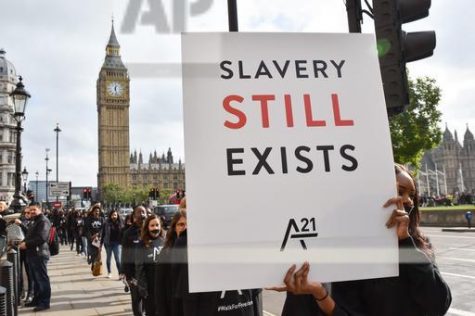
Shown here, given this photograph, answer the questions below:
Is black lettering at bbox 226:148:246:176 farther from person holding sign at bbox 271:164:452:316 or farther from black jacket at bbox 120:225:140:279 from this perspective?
black jacket at bbox 120:225:140:279

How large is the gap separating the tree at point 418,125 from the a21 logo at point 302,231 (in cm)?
3232

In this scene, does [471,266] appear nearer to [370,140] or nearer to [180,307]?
[180,307]

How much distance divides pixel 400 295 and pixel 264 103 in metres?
1.05

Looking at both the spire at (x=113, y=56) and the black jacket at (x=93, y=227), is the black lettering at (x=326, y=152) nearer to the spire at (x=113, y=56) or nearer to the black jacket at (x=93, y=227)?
the black jacket at (x=93, y=227)

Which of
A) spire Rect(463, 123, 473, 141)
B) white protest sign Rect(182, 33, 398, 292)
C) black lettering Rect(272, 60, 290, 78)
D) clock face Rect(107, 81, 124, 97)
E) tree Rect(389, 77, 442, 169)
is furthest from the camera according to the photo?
spire Rect(463, 123, 473, 141)

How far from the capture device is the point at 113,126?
134000 mm

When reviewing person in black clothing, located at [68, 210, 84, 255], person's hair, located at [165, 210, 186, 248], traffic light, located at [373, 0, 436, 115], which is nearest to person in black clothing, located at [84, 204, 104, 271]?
person in black clothing, located at [68, 210, 84, 255]

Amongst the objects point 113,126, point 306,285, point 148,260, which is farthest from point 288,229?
point 113,126

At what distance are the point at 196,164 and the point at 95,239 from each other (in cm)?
1072

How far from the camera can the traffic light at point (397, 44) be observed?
406 cm

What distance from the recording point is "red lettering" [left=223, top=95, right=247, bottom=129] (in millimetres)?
1877

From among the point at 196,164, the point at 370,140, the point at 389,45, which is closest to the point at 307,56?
the point at 370,140

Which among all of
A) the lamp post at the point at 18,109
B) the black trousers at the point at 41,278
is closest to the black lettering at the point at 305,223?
the black trousers at the point at 41,278

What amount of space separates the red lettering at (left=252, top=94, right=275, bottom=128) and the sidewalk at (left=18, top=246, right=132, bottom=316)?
21.3ft
